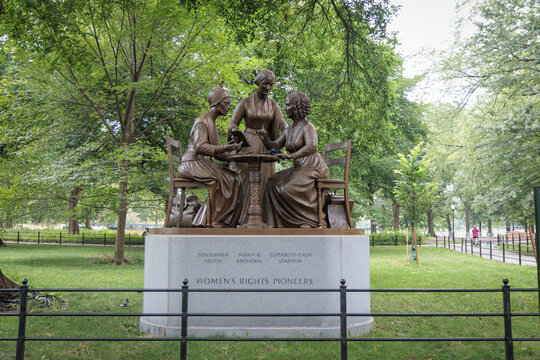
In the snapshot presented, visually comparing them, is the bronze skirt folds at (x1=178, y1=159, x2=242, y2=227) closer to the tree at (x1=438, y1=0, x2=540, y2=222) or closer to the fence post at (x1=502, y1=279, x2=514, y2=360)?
the fence post at (x1=502, y1=279, x2=514, y2=360)

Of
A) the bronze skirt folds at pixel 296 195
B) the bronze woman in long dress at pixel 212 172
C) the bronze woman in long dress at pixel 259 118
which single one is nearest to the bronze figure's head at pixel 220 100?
the bronze woman in long dress at pixel 212 172

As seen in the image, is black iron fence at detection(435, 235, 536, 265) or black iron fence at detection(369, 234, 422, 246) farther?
black iron fence at detection(369, 234, 422, 246)

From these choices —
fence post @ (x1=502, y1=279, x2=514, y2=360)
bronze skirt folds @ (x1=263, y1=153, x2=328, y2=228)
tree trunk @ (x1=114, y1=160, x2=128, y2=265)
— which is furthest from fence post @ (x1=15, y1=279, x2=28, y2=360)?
tree trunk @ (x1=114, y1=160, x2=128, y2=265)

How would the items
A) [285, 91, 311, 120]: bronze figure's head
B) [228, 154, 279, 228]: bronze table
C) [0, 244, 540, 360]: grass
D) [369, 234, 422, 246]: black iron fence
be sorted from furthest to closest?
[369, 234, 422, 246]: black iron fence < [285, 91, 311, 120]: bronze figure's head < [228, 154, 279, 228]: bronze table < [0, 244, 540, 360]: grass

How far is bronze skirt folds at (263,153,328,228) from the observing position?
7.56 metres

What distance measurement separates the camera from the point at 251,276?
7039 millimetres

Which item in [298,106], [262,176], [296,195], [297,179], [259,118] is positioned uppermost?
[298,106]

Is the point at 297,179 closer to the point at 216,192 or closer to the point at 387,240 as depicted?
the point at 216,192

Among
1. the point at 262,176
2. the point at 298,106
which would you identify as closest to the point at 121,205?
the point at 262,176

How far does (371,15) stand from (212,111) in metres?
5.32

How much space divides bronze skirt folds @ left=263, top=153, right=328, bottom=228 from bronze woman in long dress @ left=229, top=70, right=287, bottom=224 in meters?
0.44

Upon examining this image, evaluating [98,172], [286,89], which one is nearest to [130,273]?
[98,172]

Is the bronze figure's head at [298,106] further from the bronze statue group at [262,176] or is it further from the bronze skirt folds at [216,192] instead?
the bronze skirt folds at [216,192]

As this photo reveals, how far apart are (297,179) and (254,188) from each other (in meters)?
0.69
